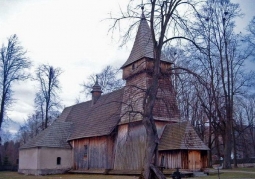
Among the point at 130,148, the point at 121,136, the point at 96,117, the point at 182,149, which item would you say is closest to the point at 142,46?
the point at 121,136

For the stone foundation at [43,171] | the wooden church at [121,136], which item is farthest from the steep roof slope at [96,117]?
the stone foundation at [43,171]

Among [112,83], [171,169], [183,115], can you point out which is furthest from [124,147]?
[112,83]

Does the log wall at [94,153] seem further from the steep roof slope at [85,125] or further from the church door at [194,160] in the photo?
the church door at [194,160]

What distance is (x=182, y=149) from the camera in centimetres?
2436

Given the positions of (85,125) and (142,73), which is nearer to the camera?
(142,73)

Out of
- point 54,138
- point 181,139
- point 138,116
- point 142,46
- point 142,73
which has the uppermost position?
point 142,46

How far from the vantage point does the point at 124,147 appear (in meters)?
28.1

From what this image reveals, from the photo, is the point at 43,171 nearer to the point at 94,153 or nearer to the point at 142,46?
the point at 94,153

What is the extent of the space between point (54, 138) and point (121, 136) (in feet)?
29.3

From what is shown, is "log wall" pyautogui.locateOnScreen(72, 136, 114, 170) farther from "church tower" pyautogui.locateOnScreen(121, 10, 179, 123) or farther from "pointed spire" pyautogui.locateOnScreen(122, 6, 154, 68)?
"pointed spire" pyautogui.locateOnScreen(122, 6, 154, 68)

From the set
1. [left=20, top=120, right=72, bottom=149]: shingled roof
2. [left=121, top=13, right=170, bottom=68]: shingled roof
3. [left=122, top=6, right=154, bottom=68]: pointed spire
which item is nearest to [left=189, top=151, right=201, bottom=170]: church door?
[left=121, top=13, right=170, bottom=68]: shingled roof

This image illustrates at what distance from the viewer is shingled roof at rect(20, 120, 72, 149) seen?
32.6 m

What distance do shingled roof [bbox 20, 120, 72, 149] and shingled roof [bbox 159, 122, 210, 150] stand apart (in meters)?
12.4

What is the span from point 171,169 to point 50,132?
14.9 meters
